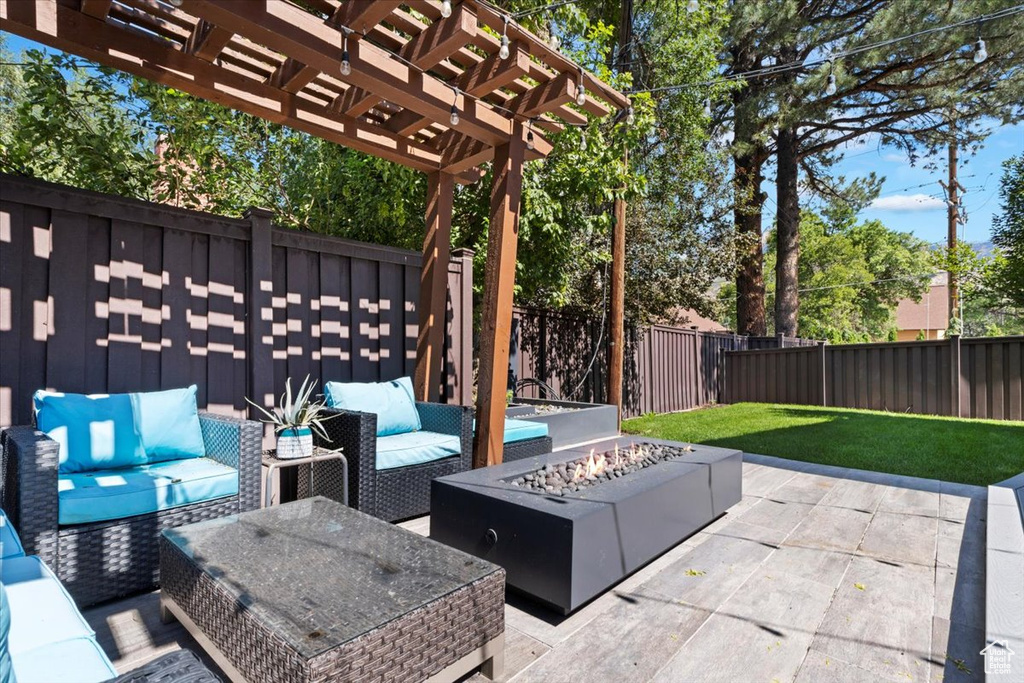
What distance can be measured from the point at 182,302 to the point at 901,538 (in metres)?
4.49

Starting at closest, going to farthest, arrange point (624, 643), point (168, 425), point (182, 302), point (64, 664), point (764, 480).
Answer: point (64, 664)
point (624, 643)
point (168, 425)
point (182, 302)
point (764, 480)

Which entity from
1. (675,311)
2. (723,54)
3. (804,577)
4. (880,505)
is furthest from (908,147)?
(804,577)

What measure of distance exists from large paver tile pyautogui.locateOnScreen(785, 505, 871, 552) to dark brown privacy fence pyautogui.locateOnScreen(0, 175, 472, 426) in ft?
10.3

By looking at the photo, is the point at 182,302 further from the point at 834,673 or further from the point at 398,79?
the point at 834,673

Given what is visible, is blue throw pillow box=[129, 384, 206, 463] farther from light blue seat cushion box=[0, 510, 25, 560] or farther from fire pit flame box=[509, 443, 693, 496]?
fire pit flame box=[509, 443, 693, 496]

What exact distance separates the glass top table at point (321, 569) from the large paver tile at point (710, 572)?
3.42ft

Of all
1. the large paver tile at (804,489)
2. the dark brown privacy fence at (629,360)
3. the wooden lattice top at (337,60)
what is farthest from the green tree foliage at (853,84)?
the wooden lattice top at (337,60)

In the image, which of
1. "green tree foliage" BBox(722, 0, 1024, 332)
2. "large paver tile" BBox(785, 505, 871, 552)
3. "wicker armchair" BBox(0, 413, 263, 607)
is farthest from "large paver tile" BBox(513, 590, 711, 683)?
"green tree foliage" BBox(722, 0, 1024, 332)

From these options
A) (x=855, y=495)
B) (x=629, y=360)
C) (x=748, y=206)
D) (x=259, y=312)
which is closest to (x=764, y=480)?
(x=855, y=495)

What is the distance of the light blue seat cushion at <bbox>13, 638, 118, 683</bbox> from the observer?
3.27ft

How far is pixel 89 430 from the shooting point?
2.37 m

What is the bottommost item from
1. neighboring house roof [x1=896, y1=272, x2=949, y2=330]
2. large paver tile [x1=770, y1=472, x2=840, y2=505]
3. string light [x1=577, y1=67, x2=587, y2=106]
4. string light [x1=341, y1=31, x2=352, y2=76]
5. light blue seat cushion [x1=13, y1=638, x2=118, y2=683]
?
large paver tile [x1=770, y1=472, x2=840, y2=505]

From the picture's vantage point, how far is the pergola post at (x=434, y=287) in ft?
13.6

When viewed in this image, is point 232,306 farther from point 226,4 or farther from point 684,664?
point 684,664
